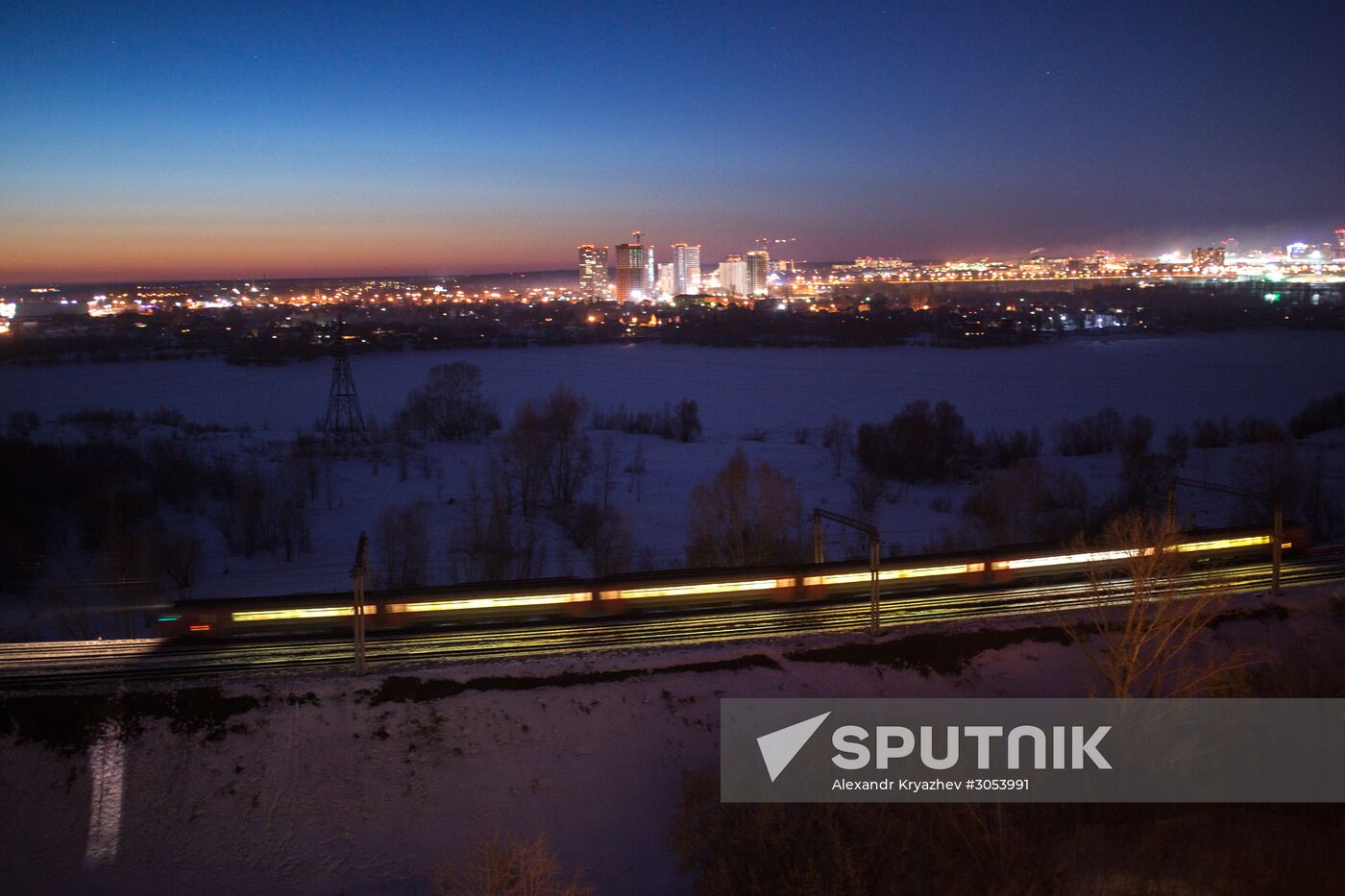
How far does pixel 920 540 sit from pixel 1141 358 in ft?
90.4

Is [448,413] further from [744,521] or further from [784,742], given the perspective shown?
[784,742]

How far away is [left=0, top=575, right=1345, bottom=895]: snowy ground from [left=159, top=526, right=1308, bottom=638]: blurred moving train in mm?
1060

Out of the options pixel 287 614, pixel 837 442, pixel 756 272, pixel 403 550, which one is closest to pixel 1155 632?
pixel 287 614

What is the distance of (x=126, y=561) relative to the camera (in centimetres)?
1012

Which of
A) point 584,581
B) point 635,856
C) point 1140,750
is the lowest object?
point 635,856

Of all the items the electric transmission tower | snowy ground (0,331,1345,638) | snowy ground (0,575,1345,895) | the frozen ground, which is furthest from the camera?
the frozen ground

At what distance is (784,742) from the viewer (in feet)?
18.8

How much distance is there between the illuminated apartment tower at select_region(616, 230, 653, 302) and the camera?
94500 millimetres

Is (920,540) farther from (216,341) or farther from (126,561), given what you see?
(216,341)

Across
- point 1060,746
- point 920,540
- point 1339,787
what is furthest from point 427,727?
point 920,540

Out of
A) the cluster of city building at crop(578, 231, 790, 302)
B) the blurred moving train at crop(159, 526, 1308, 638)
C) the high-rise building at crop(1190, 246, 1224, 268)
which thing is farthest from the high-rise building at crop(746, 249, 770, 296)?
the blurred moving train at crop(159, 526, 1308, 638)

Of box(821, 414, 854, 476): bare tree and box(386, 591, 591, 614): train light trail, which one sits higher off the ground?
box(386, 591, 591, 614): train light trail

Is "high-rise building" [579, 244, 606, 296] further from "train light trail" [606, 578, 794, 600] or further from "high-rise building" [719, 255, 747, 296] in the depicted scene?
"train light trail" [606, 578, 794, 600]

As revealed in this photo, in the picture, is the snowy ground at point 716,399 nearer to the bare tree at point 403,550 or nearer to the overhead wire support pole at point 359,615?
the bare tree at point 403,550
